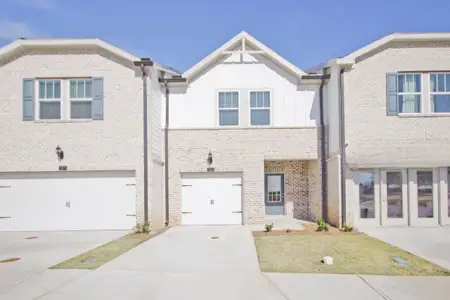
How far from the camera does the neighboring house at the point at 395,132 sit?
14.4 metres

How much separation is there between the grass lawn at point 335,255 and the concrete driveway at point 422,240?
1.27 ft

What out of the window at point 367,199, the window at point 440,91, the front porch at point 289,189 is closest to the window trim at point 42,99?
the front porch at point 289,189

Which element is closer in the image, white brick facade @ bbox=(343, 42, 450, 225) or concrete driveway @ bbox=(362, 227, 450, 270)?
Answer: concrete driveway @ bbox=(362, 227, 450, 270)

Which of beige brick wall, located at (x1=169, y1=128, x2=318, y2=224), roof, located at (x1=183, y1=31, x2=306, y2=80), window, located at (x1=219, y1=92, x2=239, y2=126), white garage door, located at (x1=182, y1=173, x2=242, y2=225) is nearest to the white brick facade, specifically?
beige brick wall, located at (x1=169, y1=128, x2=318, y2=224)

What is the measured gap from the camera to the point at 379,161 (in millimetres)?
14336

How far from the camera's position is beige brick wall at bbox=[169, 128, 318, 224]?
16.0 meters

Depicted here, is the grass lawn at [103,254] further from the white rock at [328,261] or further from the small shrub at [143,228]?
the white rock at [328,261]

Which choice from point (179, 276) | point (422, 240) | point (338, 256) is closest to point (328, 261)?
A: point (338, 256)

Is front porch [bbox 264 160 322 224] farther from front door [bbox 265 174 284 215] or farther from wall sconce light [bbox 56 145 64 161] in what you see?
wall sconce light [bbox 56 145 64 161]

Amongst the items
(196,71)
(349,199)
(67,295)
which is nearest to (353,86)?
(349,199)

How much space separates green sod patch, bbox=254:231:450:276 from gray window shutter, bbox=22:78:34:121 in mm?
9655

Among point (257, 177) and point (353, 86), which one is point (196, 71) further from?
point (353, 86)

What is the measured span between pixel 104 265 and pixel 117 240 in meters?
3.78

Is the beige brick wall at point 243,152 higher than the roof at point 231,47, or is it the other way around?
the roof at point 231,47
